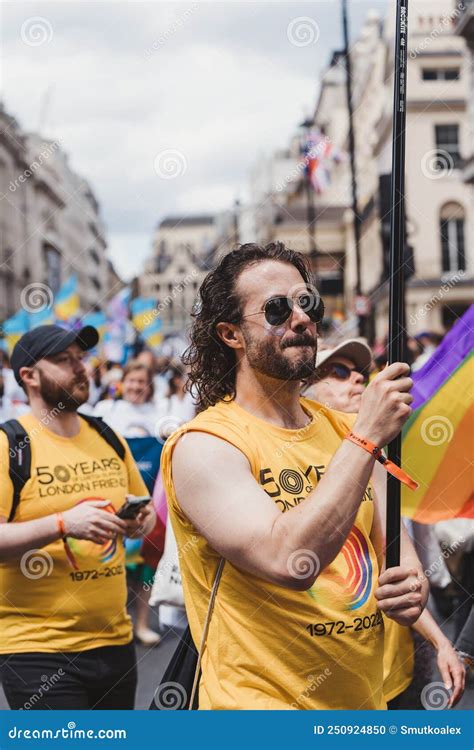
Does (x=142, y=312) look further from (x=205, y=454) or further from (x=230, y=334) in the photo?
(x=205, y=454)

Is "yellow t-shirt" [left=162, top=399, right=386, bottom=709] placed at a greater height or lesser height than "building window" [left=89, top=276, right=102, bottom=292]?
greater

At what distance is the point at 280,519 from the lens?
6.86 ft

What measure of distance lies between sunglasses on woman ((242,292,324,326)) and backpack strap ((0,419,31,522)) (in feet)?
5.20

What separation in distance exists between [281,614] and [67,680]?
151 cm

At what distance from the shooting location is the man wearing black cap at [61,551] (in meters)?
3.49

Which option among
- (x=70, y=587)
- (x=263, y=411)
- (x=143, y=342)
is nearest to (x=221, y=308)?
(x=263, y=411)

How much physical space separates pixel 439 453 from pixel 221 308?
5.69ft

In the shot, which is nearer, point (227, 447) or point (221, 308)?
point (227, 447)

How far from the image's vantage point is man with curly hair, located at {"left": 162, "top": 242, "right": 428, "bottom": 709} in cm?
205

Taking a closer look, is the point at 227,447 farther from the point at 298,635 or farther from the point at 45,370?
the point at 45,370

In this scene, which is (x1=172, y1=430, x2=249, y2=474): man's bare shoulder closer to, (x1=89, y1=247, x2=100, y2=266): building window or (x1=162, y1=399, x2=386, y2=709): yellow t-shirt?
(x1=162, y1=399, x2=386, y2=709): yellow t-shirt

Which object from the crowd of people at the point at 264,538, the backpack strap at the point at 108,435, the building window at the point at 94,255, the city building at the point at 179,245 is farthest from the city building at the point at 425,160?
the building window at the point at 94,255

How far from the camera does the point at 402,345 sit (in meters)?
2.12

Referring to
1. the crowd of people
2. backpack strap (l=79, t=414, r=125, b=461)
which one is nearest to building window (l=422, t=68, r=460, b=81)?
backpack strap (l=79, t=414, r=125, b=461)
